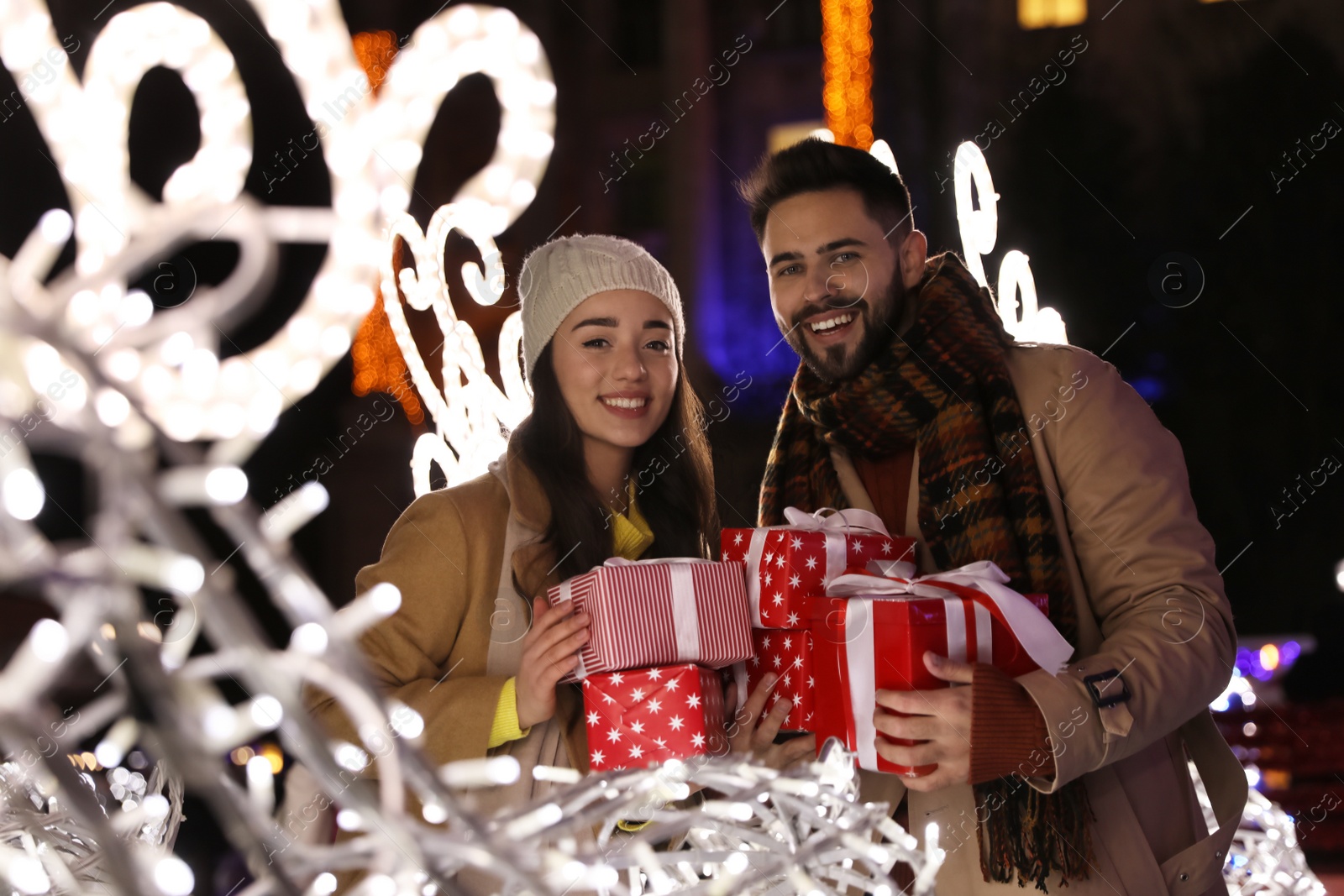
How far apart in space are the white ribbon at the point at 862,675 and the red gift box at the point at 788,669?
11 centimetres

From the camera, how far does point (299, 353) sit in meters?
1.33

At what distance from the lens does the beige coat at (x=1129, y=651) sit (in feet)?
5.80

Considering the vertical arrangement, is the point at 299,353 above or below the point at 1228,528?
above

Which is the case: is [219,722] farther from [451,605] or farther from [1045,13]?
[1045,13]

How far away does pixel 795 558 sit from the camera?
1.74m

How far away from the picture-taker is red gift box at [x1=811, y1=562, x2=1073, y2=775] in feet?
5.18

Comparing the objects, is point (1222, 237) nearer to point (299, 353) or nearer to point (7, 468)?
point (299, 353)

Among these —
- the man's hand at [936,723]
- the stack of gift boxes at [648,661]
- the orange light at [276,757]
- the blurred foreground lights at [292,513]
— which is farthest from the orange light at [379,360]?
the blurred foreground lights at [292,513]

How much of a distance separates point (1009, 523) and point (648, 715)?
779mm

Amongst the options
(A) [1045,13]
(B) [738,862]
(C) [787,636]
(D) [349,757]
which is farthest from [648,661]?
(A) [1045,13]

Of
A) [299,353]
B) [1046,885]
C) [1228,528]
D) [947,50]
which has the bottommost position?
[1228,528]

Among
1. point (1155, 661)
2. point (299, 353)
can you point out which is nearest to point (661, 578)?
point (299, 353)

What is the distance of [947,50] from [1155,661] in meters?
10.3

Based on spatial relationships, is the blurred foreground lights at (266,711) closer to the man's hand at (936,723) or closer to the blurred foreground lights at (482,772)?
the blurred foreground lights at (482,772)
